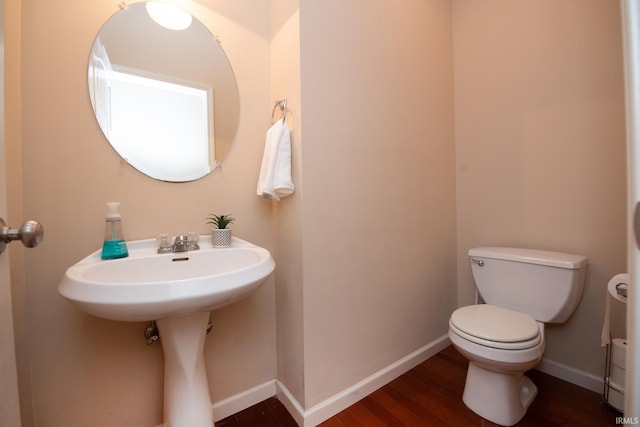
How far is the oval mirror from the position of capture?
3.27 feet

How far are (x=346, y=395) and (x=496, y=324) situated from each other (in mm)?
779

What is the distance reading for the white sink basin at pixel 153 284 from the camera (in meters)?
0.64

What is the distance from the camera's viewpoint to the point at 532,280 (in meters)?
1.30

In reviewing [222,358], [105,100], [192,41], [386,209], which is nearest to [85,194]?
[105,100]

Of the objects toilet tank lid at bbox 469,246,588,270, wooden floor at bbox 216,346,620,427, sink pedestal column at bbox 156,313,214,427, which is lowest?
wooden floor at bbox 216,346,620,427

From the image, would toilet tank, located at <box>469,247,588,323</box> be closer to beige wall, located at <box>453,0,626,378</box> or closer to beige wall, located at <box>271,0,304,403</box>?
beige wall, located at <box>453,0,626,378</box>

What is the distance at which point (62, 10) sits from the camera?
908mm

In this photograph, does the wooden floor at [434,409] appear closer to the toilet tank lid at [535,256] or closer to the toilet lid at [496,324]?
the toilet lid at [496,324]

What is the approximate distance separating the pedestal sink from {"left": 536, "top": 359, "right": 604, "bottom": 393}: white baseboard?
1.72 meters

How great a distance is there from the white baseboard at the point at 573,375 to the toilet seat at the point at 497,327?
53cm

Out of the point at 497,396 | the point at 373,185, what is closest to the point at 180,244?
the point at 373,185

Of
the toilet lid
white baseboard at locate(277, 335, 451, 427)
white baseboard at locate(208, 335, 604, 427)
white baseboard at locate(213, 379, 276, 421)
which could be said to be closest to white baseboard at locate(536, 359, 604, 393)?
white baseboard at locate(208, 335, 604, 427)

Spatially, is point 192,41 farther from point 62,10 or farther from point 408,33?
point 408,33

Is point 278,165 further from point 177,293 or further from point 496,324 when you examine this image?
point 496,324
